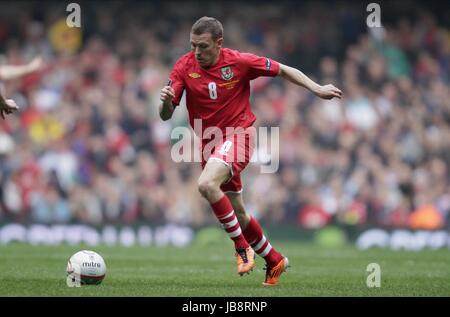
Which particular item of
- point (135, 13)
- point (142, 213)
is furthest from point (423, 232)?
point (135, 13)

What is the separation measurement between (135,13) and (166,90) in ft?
51.7

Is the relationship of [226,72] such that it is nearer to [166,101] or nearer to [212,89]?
[212,89]

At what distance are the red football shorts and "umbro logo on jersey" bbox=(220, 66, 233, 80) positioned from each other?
543 mm

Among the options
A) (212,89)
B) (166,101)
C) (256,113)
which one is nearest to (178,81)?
(212,89)

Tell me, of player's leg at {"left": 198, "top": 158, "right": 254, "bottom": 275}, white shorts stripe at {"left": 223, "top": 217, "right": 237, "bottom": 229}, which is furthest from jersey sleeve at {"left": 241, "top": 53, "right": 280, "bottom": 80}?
white shorts stripe at {"left": 223, "top": 217, "right": 237, "bottom": 229}

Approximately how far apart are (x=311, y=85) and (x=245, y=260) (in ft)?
6.12

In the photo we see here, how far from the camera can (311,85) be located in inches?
389

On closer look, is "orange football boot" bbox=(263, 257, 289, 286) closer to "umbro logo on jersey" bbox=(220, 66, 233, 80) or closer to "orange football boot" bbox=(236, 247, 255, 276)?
"orange football boot" bbox=(236, 247, 255, 276)

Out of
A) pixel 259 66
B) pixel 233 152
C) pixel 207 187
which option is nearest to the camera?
pixel 207 187

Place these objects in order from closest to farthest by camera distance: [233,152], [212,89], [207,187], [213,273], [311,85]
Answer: [207,187] → [233,152] → [311,85] → [212,89] → [213,273]

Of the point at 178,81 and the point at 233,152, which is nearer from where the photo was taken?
the point at 233,152

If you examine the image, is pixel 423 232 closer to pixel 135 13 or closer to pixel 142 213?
pixel 142 213

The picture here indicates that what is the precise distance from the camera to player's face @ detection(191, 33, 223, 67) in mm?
9805
